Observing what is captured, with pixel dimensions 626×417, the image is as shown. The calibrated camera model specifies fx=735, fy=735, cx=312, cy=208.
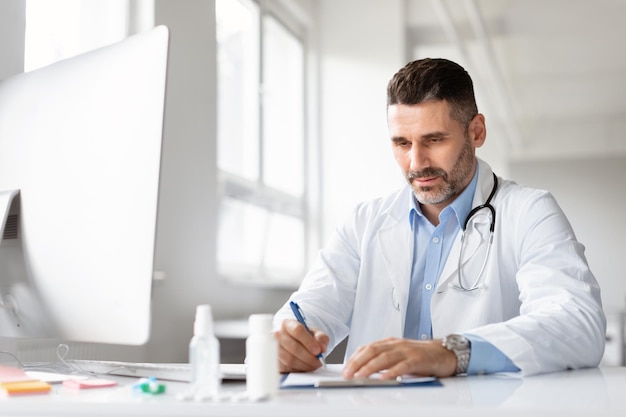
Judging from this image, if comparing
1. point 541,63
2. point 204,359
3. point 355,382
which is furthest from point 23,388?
point 541,63

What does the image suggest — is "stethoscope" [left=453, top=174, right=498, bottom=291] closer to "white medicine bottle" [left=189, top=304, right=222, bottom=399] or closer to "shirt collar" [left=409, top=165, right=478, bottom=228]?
"shirt collar" [left=409, top=165, right=478, bottom=228]

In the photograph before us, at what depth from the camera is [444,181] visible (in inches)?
75.3

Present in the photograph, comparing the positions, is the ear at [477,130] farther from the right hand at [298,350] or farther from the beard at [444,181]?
the right hand at [298,350]

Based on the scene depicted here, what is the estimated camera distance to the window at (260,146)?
434cm

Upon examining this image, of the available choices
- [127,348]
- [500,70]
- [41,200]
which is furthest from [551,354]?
[500,70]

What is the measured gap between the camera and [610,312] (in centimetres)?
580

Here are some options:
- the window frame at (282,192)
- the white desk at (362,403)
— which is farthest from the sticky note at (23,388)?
the window frame at (282,192)

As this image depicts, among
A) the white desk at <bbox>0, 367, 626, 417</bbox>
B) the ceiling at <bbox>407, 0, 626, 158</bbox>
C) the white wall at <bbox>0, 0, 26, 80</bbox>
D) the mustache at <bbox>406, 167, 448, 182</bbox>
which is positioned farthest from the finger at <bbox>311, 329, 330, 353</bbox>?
the ceiling at <bbox>407, 0, 626, 158</bbox>

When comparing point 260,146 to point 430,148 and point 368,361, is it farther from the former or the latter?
point 368,361

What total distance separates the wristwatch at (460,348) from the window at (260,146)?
2.87m

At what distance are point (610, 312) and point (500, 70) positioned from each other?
2212mm

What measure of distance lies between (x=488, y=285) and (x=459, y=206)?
0.78 feet

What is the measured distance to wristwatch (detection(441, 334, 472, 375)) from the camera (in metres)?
1.27

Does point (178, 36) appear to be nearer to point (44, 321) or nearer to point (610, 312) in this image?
point (44, 321)
